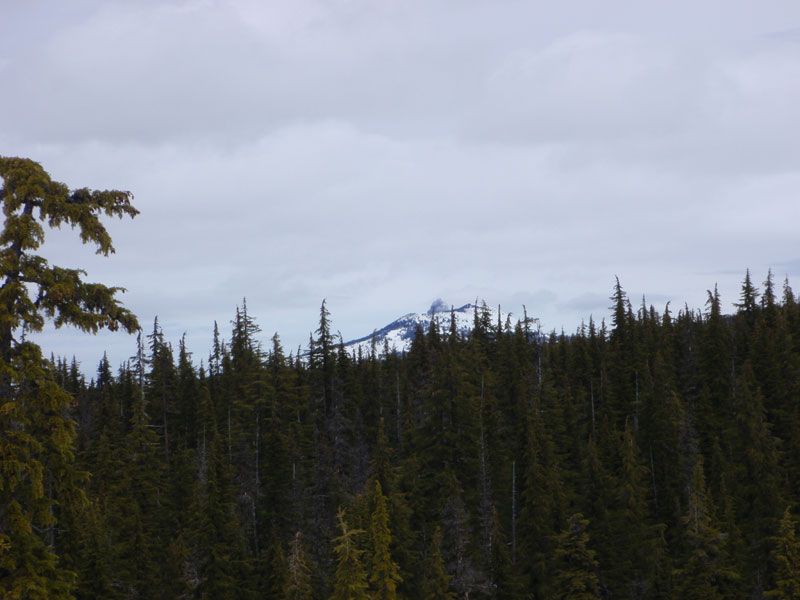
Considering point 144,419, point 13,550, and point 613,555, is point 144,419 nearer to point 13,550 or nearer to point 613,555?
point 613,555

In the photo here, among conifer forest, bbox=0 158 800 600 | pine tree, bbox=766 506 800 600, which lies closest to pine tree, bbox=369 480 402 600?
conifer forest, bbox=0 158 800 600

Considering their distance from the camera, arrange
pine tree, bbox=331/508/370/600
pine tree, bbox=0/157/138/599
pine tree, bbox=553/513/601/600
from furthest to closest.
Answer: pine tree, bbox=553/513/601/600, pine tree, bbox=331/508/370/600, pine tree, bbox=0/157/138/599

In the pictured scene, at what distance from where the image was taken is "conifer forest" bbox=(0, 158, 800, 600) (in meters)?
12.3

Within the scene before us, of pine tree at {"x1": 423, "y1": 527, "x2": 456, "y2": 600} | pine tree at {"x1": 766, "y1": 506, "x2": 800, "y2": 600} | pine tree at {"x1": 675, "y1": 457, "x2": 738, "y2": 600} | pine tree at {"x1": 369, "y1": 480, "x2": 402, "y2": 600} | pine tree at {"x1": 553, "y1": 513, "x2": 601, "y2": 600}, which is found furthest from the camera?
pine tree at {"x1": 675, "y1": 457, "x2": 738, "y2": 600}

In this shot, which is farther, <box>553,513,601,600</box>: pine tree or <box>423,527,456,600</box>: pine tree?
<box>553,513,601,600</box>: pine tree

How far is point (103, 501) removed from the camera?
166 feet

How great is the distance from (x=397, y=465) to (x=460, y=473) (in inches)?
643

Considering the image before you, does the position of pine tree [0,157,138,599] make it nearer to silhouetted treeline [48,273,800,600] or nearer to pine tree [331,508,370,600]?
silhouetted treeline [48,273,800,600]

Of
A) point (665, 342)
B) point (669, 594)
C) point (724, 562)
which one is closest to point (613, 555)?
point (669, 594)

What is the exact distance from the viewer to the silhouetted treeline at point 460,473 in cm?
3425

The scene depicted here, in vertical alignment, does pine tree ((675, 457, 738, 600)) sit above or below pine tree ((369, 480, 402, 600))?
below

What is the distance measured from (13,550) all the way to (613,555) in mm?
41637

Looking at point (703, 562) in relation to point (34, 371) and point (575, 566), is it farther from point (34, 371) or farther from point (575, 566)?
point (34, 371)

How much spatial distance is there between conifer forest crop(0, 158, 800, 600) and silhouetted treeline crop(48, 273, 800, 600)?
0.24 metres
